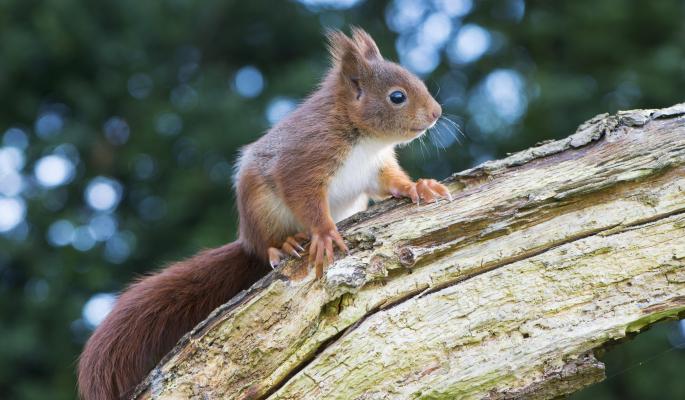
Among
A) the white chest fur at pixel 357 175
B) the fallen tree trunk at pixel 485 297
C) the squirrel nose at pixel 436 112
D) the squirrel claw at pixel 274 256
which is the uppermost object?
the squirrel nose at pixel 436 112

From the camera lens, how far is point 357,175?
8.39ft

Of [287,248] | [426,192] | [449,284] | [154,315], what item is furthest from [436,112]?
[154,315]

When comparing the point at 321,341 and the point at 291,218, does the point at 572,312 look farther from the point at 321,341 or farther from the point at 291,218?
the point at 291,218

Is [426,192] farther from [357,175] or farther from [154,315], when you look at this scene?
[154,315]

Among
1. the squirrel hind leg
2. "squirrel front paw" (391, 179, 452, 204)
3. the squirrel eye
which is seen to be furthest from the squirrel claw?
the squirrel eye

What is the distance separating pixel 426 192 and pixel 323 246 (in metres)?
0.31

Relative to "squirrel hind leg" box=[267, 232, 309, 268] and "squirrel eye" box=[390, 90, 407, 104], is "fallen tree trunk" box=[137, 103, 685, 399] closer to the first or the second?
"squirrel hind leg" box=[267, 232, 309, 268]

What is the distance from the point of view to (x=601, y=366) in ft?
5.97

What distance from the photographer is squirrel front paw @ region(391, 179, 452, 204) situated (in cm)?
216

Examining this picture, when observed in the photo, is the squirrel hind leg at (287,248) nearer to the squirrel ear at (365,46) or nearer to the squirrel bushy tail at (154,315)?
the squirrel bushy tail at (154,315)

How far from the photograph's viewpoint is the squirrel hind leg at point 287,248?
2318 mm

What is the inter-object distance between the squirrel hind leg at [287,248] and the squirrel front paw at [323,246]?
Result: 13cm

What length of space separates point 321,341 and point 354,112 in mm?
→ 897

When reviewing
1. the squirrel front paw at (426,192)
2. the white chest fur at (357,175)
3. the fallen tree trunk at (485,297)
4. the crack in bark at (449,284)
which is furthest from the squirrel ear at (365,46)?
the crack in bark at (449,284)
